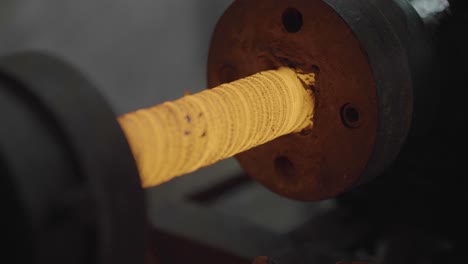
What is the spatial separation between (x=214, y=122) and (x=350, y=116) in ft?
0.47

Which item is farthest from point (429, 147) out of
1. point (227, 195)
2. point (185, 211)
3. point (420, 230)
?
point (227, 195)

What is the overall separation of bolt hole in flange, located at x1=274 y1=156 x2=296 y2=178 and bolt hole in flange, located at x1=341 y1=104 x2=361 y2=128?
8 centimetres

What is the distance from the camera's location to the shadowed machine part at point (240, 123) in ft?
1.45

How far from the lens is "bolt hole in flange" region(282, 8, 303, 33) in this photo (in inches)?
26.1

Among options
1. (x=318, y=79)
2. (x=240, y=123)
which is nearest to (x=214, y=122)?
(x=240, y=123)

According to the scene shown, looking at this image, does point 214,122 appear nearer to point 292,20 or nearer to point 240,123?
point 240,123

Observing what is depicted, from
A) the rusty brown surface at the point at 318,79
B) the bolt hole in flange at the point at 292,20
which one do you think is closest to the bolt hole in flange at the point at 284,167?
the rusty brown surface at the point at 318,79

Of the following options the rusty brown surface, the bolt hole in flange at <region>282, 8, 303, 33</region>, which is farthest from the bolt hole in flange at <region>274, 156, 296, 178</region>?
the bolt hole in flange at <region>282, 8, 303, 33</region>

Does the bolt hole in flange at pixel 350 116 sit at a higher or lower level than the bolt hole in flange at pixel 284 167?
higher

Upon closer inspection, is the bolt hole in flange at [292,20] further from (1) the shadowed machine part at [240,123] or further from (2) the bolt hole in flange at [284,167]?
(2) the bolt hole in flange at [284,167]

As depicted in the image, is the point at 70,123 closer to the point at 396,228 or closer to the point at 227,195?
the point at 396,228

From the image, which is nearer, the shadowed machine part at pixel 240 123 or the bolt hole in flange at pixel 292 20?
the shadowed machine part at pixel 240 123

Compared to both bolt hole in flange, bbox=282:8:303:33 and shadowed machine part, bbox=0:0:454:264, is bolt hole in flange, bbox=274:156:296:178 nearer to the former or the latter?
shadowed machine part, bbox=0:0:454:264

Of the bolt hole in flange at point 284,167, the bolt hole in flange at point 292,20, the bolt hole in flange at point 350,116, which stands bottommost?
the bolt hole in flange at point 284,167
